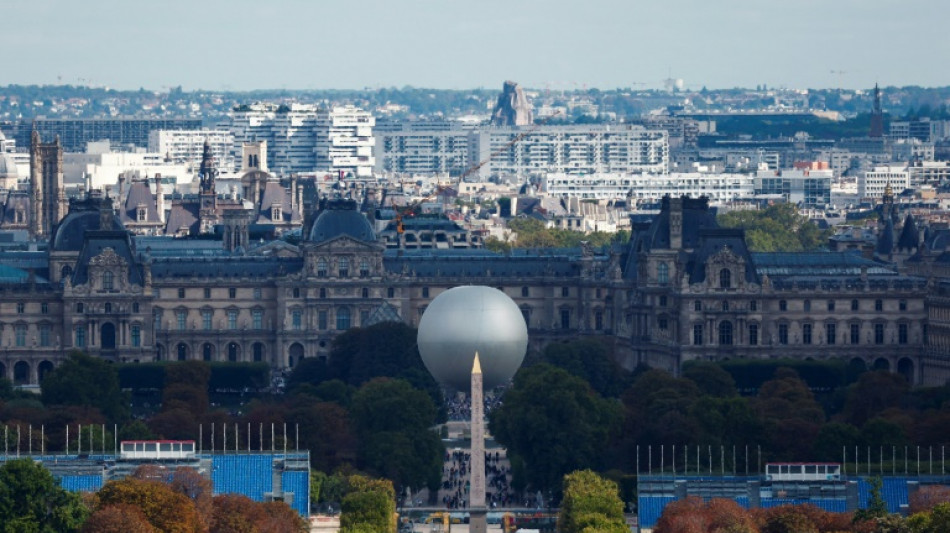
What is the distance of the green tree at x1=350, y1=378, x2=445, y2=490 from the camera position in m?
131

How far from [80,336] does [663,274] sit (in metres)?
27.3

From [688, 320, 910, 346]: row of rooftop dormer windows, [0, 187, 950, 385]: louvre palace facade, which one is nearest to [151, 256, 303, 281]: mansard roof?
[0, 187, 950, 385]: louvre palace facade

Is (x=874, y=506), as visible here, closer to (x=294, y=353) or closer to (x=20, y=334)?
(x=20, y=334)

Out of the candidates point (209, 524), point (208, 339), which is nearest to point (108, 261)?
point (208, 339)

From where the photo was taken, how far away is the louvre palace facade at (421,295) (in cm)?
17150

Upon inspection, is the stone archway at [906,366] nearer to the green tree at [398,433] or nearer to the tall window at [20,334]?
the green tree at [398,433]

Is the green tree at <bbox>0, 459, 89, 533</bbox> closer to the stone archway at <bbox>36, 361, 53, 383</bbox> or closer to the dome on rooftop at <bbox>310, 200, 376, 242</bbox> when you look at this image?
the stone archway at <bbox>36, 361, 53, 383</bbox>

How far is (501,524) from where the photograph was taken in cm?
12306

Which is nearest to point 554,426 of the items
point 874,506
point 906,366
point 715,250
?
point 874,506

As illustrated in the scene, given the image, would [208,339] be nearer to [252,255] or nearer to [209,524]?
[252,255]

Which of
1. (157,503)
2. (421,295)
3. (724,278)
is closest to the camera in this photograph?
(157,503)

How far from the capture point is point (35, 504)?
103 meters

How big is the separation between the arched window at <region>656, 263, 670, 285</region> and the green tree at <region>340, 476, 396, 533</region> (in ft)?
185

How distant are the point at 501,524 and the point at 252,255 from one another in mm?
69802
